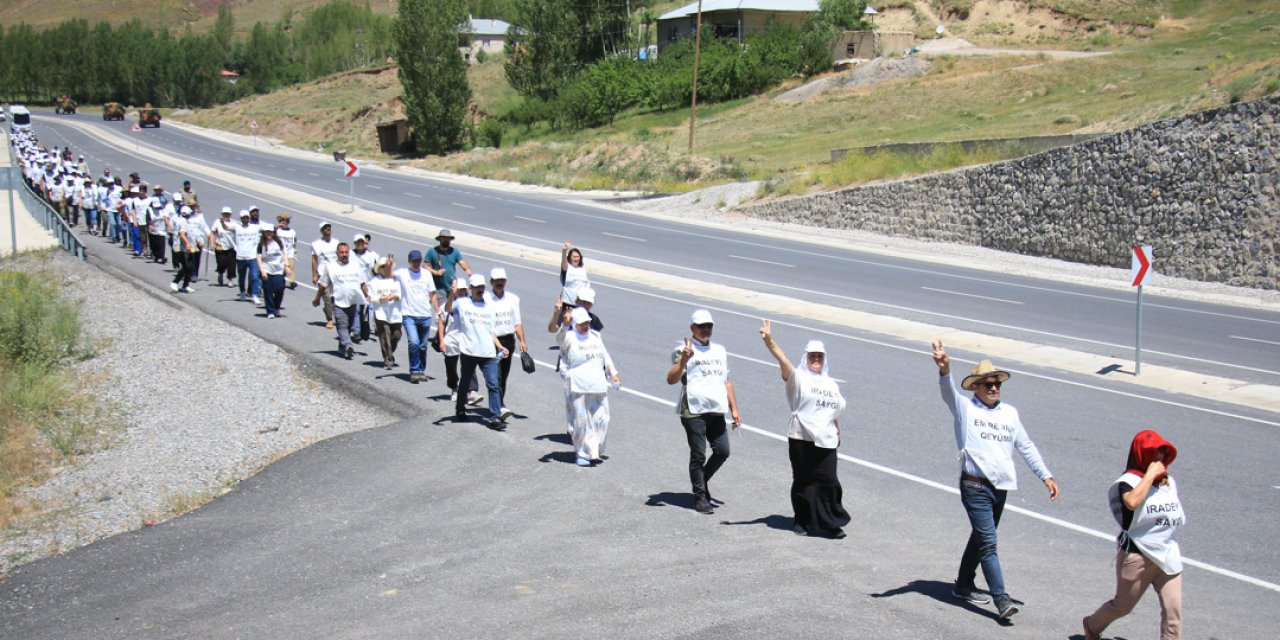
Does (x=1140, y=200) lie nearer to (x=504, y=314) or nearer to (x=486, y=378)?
(x=504, y=314)

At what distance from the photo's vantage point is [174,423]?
14.0 metres

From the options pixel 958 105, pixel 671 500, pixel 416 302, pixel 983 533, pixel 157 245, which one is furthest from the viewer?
pixel 958 105

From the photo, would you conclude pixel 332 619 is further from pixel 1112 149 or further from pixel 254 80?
pixel 254 80

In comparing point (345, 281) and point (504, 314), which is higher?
point (504, 314)

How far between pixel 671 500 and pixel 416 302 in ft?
18.2

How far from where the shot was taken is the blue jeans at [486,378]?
39.3 feet

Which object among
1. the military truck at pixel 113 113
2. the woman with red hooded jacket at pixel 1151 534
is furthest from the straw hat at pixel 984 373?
the military truck at pixel 113 113

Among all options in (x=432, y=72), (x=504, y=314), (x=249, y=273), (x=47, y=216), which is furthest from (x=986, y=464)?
(x=432, y=72)

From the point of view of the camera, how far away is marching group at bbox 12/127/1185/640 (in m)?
6.38

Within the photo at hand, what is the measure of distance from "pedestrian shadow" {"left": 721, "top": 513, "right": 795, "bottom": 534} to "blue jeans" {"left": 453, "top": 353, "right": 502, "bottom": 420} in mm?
3782

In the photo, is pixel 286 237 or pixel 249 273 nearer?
pixel 286 237

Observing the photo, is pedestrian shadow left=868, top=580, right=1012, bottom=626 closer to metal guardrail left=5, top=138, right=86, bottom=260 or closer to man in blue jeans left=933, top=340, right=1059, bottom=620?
man in blue jeans left=933, top=340, right=1059, bottom=620

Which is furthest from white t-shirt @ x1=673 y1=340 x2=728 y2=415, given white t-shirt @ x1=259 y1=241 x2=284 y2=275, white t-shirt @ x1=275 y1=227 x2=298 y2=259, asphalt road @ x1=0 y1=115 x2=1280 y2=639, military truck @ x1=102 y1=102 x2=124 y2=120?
military truck @ x1=102 y1=102 x2=124 y2=120

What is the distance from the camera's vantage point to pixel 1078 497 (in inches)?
396
